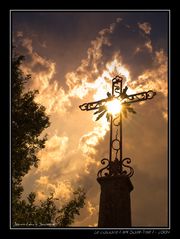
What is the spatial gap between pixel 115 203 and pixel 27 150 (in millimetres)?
6140

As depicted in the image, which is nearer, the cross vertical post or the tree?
the cross vertical post

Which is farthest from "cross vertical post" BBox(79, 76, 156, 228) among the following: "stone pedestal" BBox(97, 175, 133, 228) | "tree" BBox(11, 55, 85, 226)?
"tree" BBox(11, 55, 85, 226)

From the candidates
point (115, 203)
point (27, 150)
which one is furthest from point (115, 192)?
point (27, 150)

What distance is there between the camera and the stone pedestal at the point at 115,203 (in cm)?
713

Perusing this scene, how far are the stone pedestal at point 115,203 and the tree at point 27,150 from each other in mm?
4953

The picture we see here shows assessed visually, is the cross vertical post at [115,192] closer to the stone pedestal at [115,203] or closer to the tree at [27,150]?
the stone pedestal at [115,203]

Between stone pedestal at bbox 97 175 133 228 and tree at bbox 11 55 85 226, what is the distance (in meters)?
4.95

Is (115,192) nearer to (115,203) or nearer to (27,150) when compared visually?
(115,203)

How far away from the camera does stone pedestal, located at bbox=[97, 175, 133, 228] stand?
7.13m

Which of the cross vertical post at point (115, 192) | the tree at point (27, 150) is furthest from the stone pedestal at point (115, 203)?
the tree at point (27, 150)

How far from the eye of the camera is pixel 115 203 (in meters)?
7.16

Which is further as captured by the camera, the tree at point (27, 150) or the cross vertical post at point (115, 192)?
the tree at point (27, 150)

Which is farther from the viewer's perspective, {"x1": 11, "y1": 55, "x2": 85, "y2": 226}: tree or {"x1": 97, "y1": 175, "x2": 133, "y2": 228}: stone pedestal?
{"x1": 11, "y1": 55, "x2": 85, "y2": 226}: tree

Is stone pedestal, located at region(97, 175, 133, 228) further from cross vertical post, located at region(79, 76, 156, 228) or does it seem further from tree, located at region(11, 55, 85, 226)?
tree, located at region(11, 55, 85, 226)
